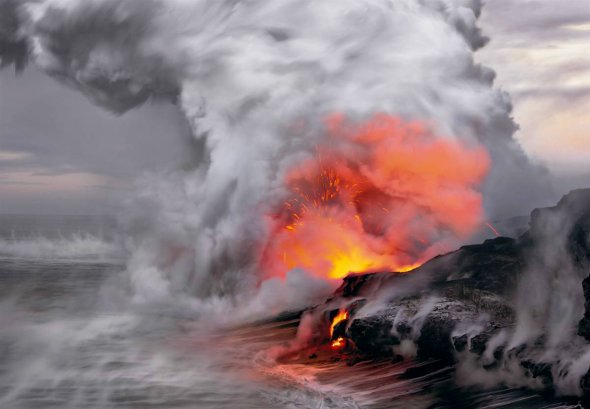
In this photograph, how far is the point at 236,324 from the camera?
63.5 m

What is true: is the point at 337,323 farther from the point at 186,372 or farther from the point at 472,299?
the point at 186,372

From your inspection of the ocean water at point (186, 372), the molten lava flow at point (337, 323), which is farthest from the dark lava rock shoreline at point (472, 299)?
the ocean water at point (186, 372)

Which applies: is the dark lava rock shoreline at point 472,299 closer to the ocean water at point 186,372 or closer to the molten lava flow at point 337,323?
the molten lava flow at point 337,323

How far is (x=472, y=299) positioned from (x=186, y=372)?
20220 millimetres

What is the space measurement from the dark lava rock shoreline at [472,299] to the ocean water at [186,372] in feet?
6.55

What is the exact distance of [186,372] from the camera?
4972 centimetres

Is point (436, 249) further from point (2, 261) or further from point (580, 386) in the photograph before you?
point (2, 261)

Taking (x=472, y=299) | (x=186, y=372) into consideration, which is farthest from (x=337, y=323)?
(x=186, y=372)

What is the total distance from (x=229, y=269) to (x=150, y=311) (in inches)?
362

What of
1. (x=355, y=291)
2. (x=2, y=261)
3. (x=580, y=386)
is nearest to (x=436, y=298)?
(x=355, y=291)

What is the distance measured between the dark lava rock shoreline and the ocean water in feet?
6.55

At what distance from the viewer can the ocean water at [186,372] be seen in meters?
42.3

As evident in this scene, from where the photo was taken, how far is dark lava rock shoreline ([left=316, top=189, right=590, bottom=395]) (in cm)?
4394

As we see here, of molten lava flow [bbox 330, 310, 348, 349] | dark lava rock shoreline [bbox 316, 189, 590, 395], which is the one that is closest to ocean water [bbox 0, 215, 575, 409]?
dark lava rock shoreline [bbox 316, 189, 590, 395]
